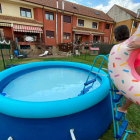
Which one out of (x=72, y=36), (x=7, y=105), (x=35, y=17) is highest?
(x=35, y=17)

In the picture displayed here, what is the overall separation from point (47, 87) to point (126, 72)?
135 inches

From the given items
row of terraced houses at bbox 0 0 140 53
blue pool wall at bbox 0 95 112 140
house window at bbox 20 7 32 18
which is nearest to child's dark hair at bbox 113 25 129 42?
blue pool wall at bbox 0 95 112 140

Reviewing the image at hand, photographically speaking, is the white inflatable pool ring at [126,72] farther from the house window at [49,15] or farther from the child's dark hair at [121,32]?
the house window at [49,15]

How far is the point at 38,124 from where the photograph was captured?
1.63 meters

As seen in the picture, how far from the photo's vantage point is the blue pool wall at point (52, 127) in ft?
5.36

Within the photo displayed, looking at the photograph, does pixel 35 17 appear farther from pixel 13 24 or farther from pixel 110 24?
pixel 110 24

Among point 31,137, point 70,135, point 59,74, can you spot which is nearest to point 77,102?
point 70,135

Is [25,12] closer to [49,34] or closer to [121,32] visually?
[49,34]

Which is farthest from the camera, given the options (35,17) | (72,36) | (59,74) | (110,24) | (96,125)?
(110,24)

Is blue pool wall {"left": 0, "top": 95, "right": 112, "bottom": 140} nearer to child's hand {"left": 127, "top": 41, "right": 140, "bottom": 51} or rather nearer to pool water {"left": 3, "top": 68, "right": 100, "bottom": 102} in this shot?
Result: child's hand {"left": 127, "top": 41, "right": 140, "bottom": 51}

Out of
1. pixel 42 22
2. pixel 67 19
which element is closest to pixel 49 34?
pixel 42 22

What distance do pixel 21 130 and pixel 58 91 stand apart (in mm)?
2290

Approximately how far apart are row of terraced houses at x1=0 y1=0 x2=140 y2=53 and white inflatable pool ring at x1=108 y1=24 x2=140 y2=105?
14540 mm

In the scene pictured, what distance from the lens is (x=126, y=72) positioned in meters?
1.34
